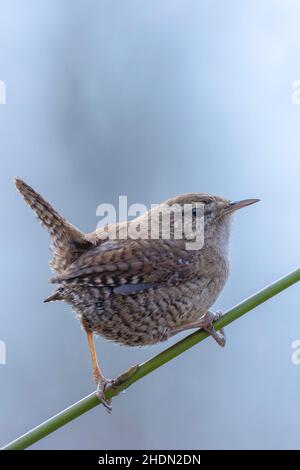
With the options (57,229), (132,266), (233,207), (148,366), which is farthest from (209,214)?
(148,366)

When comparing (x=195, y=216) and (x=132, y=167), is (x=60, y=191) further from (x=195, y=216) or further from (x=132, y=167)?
(x=195, y=216)

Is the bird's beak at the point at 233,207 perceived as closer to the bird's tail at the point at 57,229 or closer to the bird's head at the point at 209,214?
the bird's head at the point at 209,214

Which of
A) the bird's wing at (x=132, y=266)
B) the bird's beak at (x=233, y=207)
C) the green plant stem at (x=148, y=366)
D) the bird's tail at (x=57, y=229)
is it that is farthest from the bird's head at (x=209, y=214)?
the green plant stem at (x=148, y=366)

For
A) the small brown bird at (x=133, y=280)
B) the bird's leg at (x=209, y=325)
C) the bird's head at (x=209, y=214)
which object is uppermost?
the bird's head at (x=209, y=214)

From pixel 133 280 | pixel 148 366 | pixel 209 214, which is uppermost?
pixel 209 214

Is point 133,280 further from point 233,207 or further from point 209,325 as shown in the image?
point 233,207

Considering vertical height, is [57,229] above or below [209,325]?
above

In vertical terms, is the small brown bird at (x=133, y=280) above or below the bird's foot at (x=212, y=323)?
above

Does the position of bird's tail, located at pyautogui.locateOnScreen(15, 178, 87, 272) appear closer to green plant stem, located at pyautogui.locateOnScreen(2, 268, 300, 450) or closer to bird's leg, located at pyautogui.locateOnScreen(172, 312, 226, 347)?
bird's leg, located at pyautogui.locateOnScreen(172, 312, 226, 347)
